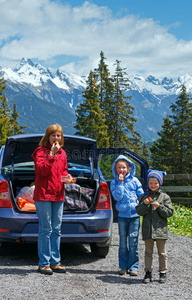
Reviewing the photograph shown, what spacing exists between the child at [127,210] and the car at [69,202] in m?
0.41

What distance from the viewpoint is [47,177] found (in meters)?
4.80

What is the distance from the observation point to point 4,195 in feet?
17.0

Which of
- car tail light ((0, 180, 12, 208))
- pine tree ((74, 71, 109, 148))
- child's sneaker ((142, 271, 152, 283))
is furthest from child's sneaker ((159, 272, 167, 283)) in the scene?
pine tree ((74, 71, 109, 148))

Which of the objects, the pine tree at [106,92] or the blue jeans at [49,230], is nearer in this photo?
the blue jeans at [49,230]

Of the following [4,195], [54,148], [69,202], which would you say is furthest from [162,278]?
[4,195]

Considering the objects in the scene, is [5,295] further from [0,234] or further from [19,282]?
[0,234]

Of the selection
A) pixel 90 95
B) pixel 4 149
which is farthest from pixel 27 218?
pixel 90 95

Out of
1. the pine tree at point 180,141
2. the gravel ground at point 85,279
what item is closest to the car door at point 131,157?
the gravel ground at point 85,279

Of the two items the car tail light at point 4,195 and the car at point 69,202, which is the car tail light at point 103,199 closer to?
the car at point 69,202

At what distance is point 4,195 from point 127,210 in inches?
65.2

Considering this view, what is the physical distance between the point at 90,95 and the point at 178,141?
11.4 metres

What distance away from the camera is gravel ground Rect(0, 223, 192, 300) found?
13.2 ft

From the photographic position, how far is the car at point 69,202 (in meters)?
5.14

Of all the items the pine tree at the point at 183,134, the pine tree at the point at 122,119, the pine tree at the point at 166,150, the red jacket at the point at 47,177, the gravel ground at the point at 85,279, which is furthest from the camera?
the pine tree at the point at 122,119
